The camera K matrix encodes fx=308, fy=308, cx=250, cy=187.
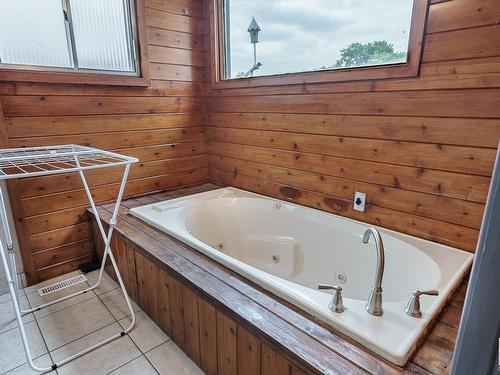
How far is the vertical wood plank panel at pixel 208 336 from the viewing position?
4.18 ft

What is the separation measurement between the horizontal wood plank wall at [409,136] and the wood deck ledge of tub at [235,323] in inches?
18.7

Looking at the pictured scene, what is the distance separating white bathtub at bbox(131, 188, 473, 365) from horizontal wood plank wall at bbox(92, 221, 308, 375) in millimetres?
196

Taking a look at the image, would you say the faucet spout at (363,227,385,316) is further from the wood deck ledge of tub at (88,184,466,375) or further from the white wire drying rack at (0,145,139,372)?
the white wire drying rack at (0,145,139,372)

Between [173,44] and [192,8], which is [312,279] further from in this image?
[192,8]

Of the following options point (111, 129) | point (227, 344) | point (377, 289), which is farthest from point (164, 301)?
point (111, 129)

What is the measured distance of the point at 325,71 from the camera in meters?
1.84

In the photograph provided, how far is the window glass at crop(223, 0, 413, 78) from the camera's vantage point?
1.60 meters

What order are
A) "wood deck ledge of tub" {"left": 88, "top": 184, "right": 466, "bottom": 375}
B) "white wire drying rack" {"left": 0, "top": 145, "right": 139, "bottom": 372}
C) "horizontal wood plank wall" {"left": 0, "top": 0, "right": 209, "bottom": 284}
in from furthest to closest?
1. "horizontal wood plank wall" {"left": 0, "top": 0, "right": 209, "bottom": 284}
2. "white wire drying rack" {"left": 0, "top": 145, "right": 139, "bottom": 372}
3. "wood deck ledge of tub" {"left": 88, "top": 184, "right": 466, "bottom": 375}

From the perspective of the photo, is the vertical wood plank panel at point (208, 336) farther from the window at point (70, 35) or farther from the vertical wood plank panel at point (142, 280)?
the window at point (70, 35)

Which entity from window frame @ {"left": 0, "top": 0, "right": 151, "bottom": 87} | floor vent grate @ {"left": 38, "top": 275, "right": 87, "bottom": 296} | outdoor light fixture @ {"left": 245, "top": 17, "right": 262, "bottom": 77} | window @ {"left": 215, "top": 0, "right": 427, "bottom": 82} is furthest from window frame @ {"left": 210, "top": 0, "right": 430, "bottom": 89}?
floor vent grate @ {"left": 38, "top": 275, "right": 87, "bottom": 296}

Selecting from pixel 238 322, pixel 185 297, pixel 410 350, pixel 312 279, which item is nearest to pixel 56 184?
pixel 185 297

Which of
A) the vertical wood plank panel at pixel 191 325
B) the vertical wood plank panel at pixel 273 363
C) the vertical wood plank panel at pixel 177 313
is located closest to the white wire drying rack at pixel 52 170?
the vertical wood plank panel at pixel 177 313

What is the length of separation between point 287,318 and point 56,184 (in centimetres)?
184

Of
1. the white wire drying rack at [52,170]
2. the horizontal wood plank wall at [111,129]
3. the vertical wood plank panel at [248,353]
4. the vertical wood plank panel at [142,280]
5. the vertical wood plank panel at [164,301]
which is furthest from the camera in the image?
the horizontal wood plank wall at [111,129]
